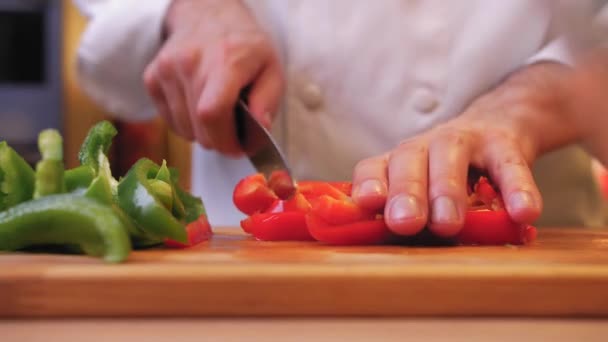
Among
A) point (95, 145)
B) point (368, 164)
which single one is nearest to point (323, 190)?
point (368, 164)

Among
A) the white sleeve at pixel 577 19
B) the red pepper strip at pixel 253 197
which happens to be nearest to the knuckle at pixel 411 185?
the red pepper strip at pixel 253 197

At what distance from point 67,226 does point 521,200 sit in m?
0.49

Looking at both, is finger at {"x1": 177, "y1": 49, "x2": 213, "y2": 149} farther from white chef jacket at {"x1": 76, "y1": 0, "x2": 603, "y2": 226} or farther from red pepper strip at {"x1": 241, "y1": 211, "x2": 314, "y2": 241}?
red pepper strip at {"x1": 241, "y1": 211, "x2": 314, "y2": 241}

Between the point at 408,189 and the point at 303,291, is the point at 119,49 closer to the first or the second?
the point at 408,189

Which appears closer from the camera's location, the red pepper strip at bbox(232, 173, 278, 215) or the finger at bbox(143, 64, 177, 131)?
the red pepper strip at bbox(232, 173, 278, 215)

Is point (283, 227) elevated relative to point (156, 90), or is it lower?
lower

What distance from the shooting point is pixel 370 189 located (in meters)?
0.87

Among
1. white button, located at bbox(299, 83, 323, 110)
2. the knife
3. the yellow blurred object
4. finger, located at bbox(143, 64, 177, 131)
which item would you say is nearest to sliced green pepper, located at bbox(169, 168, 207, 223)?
the knife

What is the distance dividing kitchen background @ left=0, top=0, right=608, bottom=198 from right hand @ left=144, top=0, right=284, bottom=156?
1521 millimetres

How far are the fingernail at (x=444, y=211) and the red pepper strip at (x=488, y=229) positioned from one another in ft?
0.10

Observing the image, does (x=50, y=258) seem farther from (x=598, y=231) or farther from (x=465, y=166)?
(x=598, y=231)

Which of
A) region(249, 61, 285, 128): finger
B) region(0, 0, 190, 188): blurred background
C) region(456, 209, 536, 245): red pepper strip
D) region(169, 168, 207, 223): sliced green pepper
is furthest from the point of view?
region(0, 0, 190, 188): blurred background

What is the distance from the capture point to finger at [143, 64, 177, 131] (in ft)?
4.21

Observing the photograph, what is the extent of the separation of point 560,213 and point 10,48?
6.85 ft
